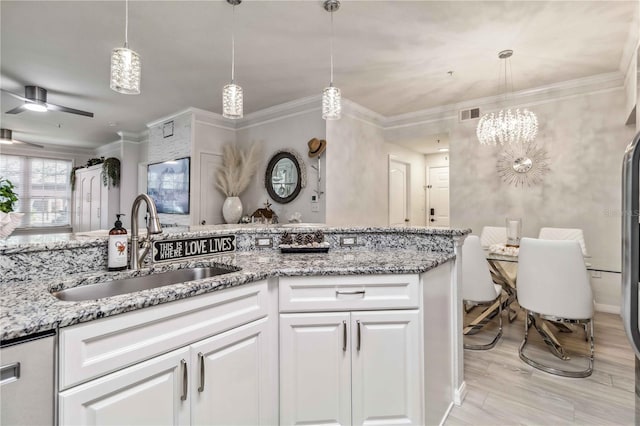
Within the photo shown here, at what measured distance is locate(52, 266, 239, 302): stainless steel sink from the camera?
128cm

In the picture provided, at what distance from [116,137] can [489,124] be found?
22.6 ft

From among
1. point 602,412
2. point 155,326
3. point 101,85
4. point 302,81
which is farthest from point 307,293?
point 101,85

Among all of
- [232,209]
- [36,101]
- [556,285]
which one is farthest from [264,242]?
[36,101]

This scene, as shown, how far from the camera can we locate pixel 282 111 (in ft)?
15.6

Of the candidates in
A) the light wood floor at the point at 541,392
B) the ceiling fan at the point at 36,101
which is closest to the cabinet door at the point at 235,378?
the light wood floor at the point at 541,392

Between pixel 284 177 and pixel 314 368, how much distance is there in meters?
3.51

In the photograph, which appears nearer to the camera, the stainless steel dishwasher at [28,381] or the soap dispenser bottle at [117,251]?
the stainless steel dishwasher at [28,381]

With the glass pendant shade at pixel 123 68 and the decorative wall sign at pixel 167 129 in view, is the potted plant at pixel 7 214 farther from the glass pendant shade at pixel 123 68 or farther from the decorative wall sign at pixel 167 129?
the decorative wall sign at pixel 167 129

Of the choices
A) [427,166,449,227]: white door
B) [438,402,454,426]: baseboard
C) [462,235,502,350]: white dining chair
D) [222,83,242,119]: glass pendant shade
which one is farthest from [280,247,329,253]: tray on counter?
[427,166,449,227]: white door

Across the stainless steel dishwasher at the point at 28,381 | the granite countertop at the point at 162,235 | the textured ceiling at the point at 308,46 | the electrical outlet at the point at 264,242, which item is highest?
the textured ceiling at the point at 308,46

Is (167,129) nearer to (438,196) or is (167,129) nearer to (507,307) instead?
(438,196)

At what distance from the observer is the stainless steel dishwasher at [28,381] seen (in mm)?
772

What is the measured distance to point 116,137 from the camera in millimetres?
6762

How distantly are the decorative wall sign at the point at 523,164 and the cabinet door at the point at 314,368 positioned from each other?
372 cm
